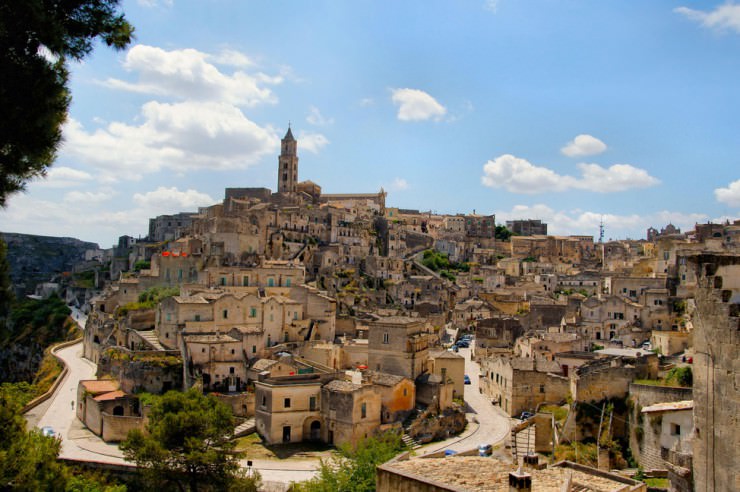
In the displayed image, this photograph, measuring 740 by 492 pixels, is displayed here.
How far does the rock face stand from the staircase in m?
64.5

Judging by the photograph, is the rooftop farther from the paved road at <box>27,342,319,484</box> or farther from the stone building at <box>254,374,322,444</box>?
the stone building at <box>254,374,322,444</box>

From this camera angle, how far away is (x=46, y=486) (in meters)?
16.5

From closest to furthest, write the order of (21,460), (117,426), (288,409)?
(21,460)
(288,409)
(117,426)

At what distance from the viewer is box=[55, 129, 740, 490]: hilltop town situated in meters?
14.7

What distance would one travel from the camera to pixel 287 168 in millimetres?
102750

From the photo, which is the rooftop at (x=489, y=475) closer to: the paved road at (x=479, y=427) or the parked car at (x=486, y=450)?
the parked car at (x=486, y=450)

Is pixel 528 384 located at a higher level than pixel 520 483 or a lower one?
lower

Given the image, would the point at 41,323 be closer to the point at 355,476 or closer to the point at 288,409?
the point at 288,409

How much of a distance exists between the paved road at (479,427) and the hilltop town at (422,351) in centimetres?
25

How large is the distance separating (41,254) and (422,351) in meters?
102

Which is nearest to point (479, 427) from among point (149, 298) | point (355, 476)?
point (355, 476)

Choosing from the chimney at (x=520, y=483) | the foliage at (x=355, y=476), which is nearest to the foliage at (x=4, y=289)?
the chimney at (x=520, y=483)

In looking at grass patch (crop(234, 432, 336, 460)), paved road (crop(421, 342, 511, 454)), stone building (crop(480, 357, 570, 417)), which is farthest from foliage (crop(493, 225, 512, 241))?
grass patch (crop(234, 432, 336, 460))

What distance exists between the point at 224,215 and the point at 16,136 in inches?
2233
